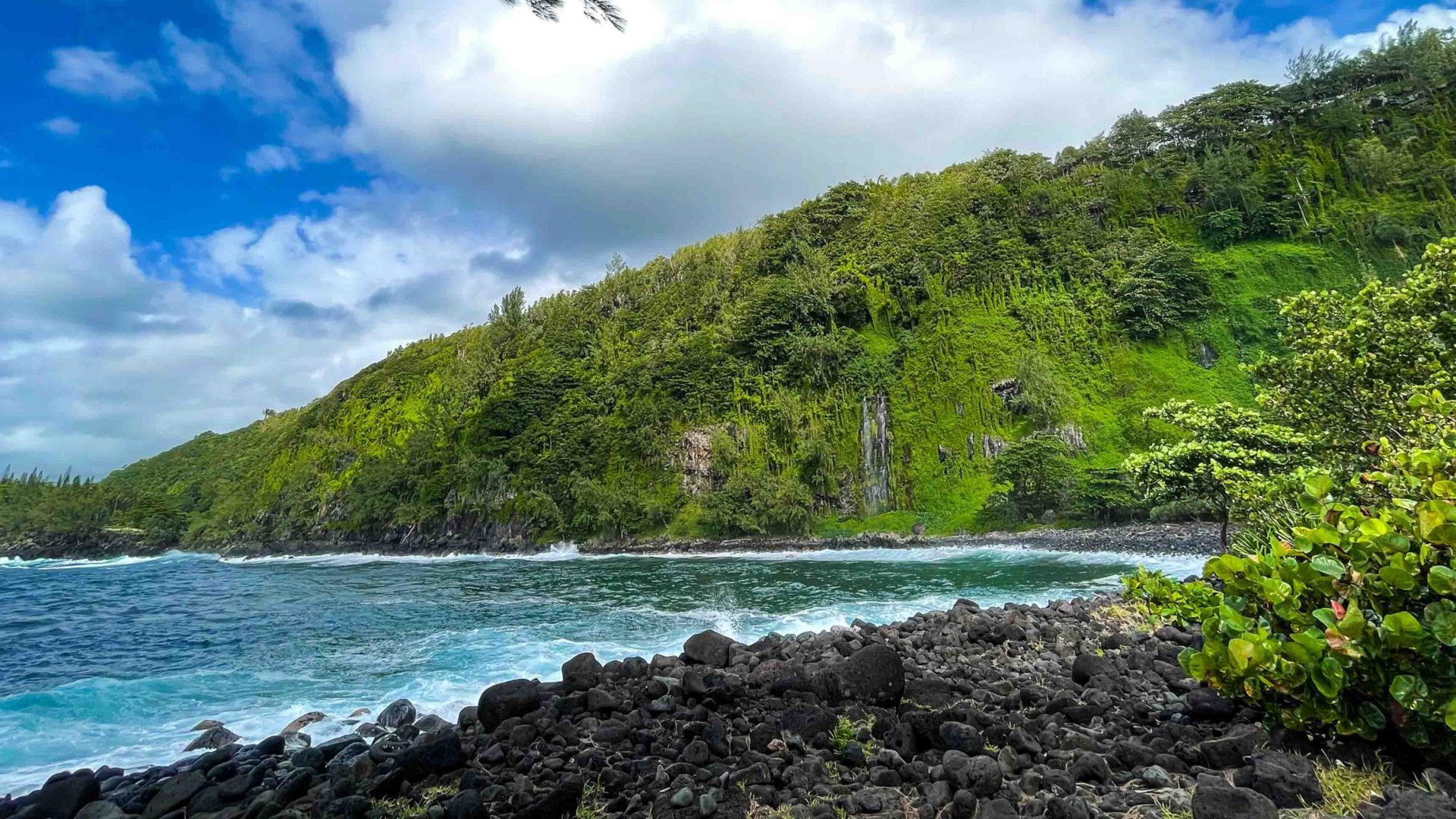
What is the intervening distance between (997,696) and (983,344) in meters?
63.2

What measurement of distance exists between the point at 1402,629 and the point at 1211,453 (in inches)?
725

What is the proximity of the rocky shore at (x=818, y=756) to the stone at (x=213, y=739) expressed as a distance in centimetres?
5

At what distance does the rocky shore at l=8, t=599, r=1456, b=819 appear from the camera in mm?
4090

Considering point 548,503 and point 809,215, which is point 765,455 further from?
point 809,215

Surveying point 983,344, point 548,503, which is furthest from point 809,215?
point 548,503

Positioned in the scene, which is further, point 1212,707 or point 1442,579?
point 1212,707

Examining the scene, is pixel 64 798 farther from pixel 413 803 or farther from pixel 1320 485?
pixel 1320 485

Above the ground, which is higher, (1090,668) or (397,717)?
(1090,668)

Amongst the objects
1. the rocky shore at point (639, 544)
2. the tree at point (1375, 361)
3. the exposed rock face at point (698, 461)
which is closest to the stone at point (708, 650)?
the tree at point (1375, 361)

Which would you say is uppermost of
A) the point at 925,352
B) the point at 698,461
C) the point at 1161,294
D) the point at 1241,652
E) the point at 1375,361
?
the point at 1161,294

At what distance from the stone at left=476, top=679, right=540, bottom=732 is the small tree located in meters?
17.9

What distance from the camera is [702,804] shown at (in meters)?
4.86

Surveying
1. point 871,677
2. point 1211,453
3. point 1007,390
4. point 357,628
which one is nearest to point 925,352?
point 1007,390

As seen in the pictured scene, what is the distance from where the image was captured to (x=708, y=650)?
10266 mm
